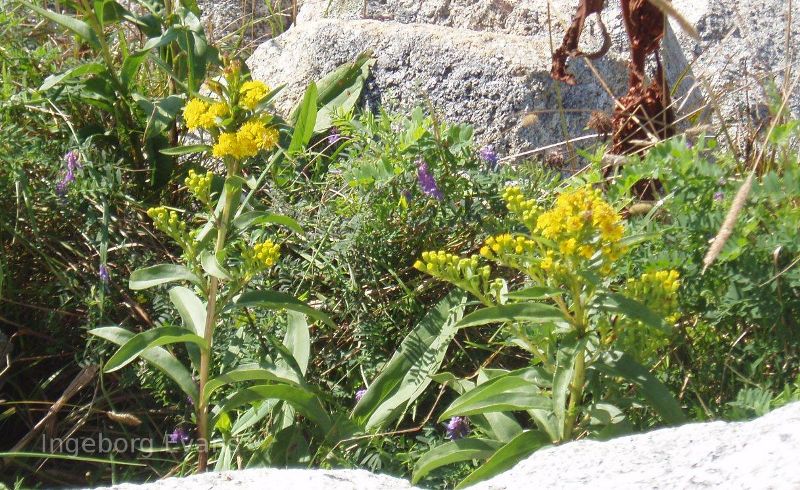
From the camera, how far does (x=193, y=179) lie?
231cm

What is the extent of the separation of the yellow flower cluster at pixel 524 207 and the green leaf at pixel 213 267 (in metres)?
0.66

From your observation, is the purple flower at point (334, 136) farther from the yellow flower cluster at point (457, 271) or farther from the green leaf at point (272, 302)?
the yellow flower cluster at point (457, 271)

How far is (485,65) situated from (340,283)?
1.15 meters

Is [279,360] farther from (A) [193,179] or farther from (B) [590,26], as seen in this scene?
(B) [590,26]

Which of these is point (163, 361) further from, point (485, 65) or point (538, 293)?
point (485, 65)

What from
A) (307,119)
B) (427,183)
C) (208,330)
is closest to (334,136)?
(307,119)

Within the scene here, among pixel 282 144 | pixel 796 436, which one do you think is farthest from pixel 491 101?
pixel 796 436

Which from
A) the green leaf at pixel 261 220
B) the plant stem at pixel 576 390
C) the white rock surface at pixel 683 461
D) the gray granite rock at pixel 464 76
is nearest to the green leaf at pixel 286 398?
the green leaf at pixel 261 220

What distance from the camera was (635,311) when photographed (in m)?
2.00

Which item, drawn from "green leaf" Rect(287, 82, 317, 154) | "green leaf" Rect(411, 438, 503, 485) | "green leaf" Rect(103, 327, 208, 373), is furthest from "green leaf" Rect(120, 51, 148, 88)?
"green leaf" Rect(411, 438, 503, 485)

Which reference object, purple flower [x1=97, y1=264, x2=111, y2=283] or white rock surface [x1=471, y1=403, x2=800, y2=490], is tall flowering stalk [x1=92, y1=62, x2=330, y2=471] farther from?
white rock surface [x1=471, y1=403, x2=800, y2=490]

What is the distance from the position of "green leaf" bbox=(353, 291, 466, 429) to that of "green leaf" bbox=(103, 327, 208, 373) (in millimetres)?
502

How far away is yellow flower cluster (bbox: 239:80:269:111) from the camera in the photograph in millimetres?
2289

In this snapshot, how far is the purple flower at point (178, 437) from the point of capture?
8.63 ft
